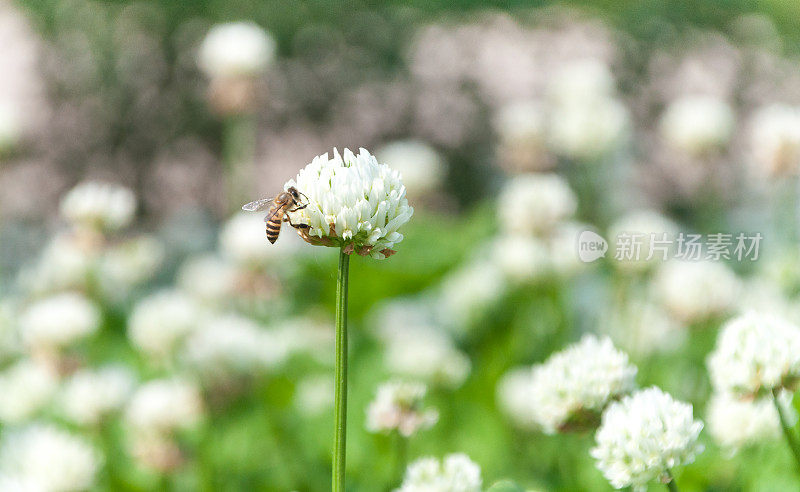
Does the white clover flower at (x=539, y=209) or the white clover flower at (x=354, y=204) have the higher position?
the white clover flower at (x=539, y=209)

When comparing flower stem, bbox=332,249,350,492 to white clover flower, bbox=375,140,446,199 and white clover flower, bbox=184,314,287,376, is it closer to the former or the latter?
white clover flower, bbox=184,314,287,376

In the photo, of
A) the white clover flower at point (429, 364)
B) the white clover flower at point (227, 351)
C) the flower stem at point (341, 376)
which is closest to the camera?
the flower stem at point (341, 376)

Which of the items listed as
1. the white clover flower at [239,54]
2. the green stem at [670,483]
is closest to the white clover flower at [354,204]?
the green stem at [670,483]

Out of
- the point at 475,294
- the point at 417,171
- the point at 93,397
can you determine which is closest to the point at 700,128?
the point at 475,294

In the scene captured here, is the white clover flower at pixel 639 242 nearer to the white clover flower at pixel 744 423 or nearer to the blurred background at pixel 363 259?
the blurred background at pixel 363 259

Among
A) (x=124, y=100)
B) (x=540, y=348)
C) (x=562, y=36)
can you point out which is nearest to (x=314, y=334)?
(x=540, y=348)

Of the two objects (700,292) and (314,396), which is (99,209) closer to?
(314,396)
